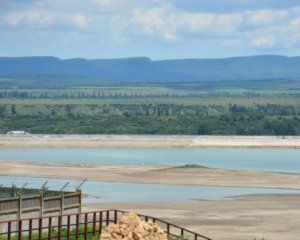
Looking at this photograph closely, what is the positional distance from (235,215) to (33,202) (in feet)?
50.6

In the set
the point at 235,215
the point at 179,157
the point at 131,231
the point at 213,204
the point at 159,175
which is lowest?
the point at 179,157

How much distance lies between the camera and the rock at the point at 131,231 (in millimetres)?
26109

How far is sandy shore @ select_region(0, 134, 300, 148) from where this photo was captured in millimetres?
128625

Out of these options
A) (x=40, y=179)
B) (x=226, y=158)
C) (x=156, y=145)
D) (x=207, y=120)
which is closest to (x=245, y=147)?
(x=156, y=145)

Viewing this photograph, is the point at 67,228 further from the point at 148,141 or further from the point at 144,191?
the point at 148,141

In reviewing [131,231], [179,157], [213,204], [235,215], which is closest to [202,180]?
→ [213,204]

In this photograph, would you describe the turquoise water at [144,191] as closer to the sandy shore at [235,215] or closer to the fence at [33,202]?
the sandy shore at [235,215]

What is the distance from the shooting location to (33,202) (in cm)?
4031

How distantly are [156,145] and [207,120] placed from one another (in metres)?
28.4

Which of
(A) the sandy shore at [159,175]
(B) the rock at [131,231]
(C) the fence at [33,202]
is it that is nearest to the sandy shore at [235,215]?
(C) the fence at [33,202]

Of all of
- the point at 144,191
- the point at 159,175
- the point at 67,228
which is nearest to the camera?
the point at 67,228

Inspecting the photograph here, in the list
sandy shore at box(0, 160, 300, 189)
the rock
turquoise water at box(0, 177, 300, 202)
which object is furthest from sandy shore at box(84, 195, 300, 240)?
the rock

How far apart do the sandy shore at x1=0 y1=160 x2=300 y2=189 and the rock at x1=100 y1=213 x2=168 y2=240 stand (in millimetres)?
47641

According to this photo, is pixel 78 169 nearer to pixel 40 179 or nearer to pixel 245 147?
pixel 40 179
